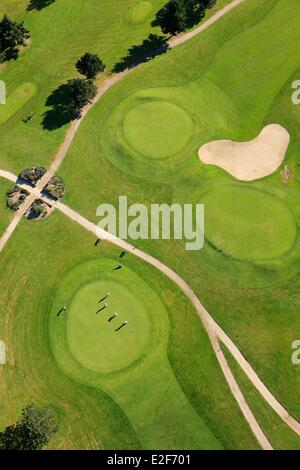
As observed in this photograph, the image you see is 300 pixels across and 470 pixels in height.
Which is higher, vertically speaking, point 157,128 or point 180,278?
point 157,128

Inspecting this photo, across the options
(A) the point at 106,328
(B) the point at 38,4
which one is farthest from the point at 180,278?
(B) the point at 38,4

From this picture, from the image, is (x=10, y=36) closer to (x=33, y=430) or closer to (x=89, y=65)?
(x=89, y=65)

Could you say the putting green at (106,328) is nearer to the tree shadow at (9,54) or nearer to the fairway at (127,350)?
the fairway at (127,350)

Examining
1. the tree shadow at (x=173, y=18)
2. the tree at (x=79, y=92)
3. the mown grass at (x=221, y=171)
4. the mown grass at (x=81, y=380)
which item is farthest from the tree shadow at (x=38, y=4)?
the mown grass at (x=81, y=380)

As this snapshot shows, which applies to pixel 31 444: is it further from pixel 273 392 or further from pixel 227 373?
pixel 273 392

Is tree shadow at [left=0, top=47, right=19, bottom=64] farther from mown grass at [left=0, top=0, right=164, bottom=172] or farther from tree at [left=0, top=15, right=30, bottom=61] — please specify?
mown grass at [left=0, top=0, right=164, bottom=172]
